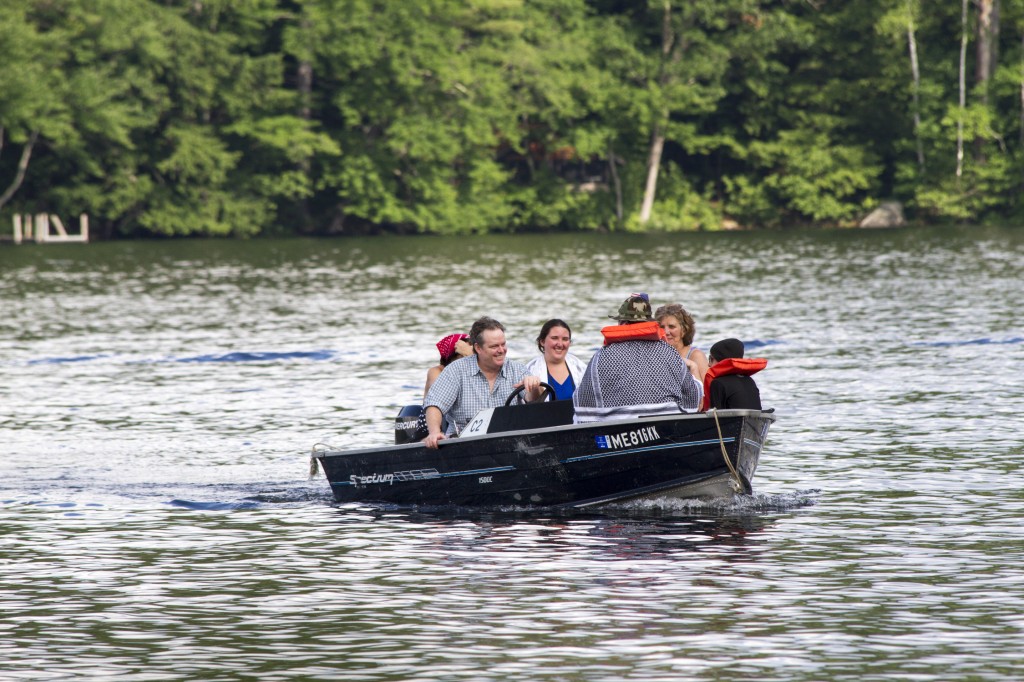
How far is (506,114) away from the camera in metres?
76.4

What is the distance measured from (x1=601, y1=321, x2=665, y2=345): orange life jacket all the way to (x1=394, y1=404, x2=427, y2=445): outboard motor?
224 cm

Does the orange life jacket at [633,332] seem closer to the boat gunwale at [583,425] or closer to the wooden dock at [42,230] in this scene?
the boat gunwale at [583,425]

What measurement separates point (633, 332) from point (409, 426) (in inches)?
103

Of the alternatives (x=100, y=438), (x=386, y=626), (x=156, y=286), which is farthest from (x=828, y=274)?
(x=386, y=626)

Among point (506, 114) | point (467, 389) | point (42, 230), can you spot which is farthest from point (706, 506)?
point (506, 114)

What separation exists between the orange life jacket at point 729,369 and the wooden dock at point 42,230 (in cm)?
6126

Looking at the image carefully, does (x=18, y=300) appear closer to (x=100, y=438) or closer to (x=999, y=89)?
(x=100, y=438)

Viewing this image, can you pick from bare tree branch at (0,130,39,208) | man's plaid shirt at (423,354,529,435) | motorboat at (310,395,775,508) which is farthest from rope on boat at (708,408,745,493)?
bare tree branch at (0,130,39,208)

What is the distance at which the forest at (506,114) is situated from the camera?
7169cm

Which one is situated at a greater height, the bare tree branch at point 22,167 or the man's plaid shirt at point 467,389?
the bare tree branch at point 22,167

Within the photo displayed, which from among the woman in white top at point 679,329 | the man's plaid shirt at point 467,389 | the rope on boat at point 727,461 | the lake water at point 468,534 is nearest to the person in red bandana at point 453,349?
the man's plaid shirt at point 467,389

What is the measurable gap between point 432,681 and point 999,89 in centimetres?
6731

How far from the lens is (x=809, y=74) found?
7894 cm

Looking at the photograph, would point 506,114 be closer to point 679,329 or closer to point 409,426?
point 409,426
